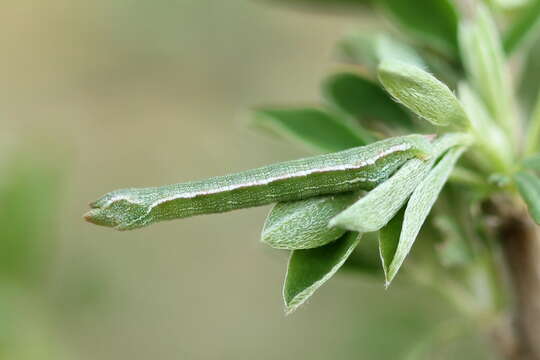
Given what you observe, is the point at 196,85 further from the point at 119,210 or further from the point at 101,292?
the point at 119,210

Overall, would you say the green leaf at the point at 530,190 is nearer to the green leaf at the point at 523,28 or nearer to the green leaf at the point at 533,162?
the green leaf at the point at 533,162

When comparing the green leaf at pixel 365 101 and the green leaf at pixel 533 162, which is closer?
the green leaf at pixel 533 162

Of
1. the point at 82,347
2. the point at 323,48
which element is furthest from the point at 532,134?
the point at 323,48

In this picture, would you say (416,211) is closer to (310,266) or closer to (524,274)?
(310,266)

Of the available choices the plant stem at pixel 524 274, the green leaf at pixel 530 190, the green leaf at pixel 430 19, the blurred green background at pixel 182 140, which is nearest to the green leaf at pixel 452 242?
the plant stem at pixel 524 274

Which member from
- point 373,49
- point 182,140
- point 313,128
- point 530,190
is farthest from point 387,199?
point 182,140

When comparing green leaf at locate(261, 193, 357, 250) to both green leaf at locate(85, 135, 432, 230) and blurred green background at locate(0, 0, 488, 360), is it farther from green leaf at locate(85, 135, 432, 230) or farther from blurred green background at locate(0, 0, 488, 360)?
blurred green background at locate(0, 0, 488, 360)
